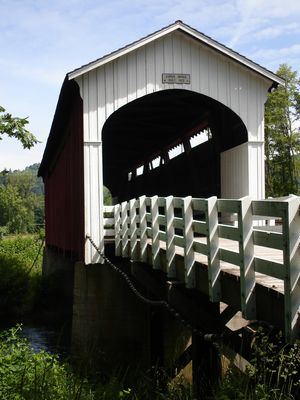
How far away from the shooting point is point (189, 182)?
1750 cm

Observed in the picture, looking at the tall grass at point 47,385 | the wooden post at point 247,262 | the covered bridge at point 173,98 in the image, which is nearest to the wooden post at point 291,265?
the wooden post at point 247,262

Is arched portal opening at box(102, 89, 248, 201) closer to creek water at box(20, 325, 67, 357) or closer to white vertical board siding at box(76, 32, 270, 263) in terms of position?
white vertical board siding at box(76, 32, 270, 263)

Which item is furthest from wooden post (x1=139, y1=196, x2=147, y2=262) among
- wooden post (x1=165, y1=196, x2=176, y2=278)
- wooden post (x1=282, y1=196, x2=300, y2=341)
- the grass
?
wooden post (x1=282, y1=196, x2=300, y2=341)

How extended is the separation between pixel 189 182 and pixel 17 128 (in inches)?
272

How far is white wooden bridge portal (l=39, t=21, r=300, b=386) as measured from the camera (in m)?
4.97

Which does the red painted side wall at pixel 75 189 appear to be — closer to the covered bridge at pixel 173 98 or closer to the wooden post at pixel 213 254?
the covered bridge at pixel 173 98

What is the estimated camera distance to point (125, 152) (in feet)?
86.4

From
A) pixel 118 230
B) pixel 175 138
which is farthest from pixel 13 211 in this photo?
pixel 118 230

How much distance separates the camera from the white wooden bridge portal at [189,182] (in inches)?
196

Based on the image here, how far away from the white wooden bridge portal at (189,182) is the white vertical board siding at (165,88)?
2 cm

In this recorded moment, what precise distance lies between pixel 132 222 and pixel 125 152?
52.7 feet

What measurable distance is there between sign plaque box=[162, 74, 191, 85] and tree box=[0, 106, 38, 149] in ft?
10.6

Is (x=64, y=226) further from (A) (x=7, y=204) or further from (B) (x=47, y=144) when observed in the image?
(A) (x=7, y=204)

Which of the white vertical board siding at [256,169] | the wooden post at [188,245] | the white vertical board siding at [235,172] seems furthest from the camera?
the white vertical board siding at [235,172]
